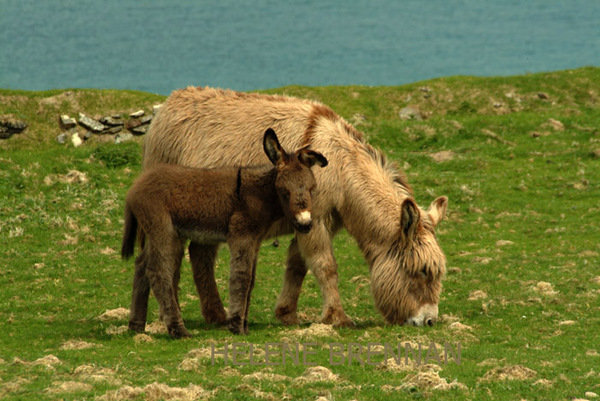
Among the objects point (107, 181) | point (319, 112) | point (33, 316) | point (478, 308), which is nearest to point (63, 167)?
point (107, 181)

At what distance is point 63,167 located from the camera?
23.0 metres

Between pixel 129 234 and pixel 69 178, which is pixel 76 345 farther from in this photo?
pixel 69 178

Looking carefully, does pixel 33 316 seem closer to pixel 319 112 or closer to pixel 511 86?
pixel 319 112

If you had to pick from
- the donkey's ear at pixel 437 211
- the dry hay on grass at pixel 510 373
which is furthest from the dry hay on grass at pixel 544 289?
the dry hay on grass at pixel 510 373

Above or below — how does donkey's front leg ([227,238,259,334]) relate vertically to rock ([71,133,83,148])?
above

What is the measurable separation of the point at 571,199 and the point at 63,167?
15.2 meters

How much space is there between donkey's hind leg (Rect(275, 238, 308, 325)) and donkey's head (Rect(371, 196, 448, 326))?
1360 mm

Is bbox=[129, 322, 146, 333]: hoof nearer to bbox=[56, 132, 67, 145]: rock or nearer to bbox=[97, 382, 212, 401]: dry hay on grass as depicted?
bbox=[97, 382, 212, 401]: dry hay on grass

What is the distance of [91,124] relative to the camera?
90.0ft

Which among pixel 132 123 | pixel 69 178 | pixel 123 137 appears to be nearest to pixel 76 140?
pixel 123 137

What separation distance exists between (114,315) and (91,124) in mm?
16558

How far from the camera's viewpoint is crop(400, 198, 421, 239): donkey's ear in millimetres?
10797

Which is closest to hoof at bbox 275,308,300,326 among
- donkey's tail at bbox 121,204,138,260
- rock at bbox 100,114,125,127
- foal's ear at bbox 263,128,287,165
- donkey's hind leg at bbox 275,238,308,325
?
donkey's hind leg at bbox 275,238,308,325

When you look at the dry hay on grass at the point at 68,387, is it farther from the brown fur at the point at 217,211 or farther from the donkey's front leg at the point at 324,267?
the donkey's front leg at the point at 324,267
